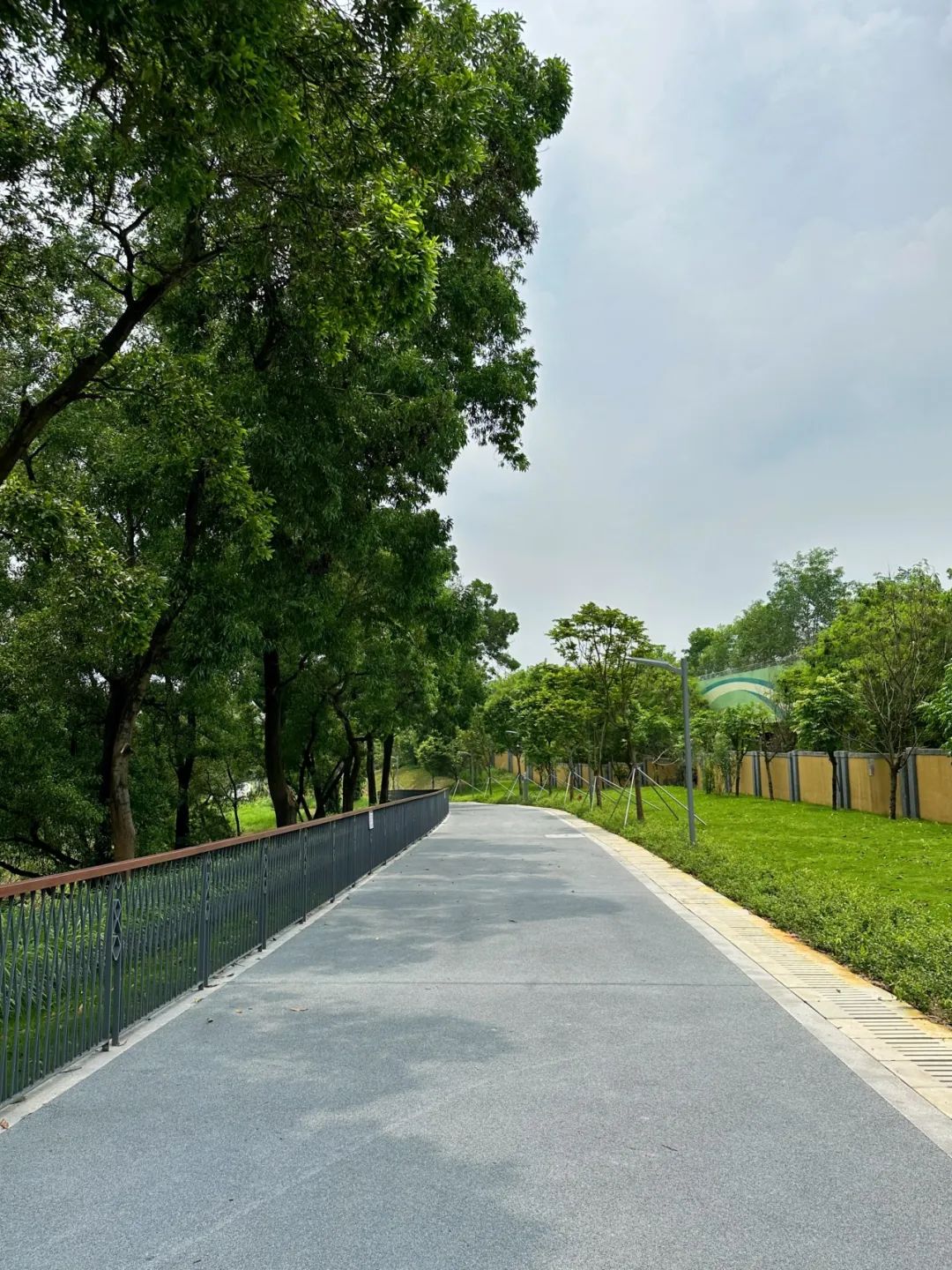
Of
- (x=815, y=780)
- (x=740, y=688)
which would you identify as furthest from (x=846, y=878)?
(x=740, y=688)

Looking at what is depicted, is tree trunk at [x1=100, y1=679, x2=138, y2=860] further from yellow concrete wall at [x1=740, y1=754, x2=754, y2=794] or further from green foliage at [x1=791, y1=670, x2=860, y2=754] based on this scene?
yellow concrete wall at [x1=740, y1=754, x2=754, y2=794]

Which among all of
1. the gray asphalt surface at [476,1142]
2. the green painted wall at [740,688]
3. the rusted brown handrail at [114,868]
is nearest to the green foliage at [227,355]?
the rusted brown handrail at [114,868]

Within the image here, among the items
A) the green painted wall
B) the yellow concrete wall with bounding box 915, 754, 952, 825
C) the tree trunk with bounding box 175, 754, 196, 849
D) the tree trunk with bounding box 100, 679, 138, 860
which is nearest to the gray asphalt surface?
the tree trunk with bounding box 100, 679, 138, 860

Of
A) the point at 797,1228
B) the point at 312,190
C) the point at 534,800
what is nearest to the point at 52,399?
the point at 312,190

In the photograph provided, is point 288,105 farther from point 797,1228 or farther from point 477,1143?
point 797,1228

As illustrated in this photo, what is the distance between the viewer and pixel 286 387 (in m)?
12.4

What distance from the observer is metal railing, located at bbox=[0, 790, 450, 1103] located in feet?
16.1

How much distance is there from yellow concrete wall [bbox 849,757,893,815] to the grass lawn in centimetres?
97

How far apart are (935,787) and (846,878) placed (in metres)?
12.7

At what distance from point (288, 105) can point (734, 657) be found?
92877mm

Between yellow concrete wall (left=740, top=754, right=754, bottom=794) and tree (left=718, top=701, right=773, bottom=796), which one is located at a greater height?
tree (left=718, top=701, right=773, bottom=796)

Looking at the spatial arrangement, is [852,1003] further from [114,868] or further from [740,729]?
[740,729]

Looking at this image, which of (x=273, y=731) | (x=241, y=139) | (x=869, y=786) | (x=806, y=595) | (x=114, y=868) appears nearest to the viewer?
(x=114, y=868)

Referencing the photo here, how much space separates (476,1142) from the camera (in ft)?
13.9
